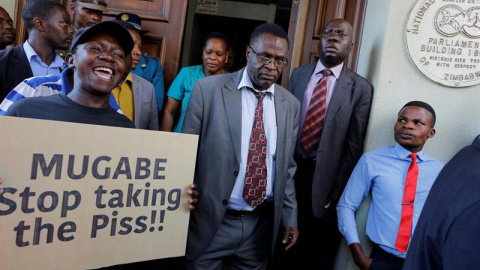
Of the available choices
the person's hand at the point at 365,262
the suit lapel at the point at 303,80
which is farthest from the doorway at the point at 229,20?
the person's hand at the point at 365,262

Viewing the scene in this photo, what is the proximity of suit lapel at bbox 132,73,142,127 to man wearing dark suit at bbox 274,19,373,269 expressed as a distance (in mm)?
A: 1066

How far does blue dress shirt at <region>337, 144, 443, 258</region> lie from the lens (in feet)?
7.41

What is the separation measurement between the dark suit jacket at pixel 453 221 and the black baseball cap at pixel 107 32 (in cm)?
135

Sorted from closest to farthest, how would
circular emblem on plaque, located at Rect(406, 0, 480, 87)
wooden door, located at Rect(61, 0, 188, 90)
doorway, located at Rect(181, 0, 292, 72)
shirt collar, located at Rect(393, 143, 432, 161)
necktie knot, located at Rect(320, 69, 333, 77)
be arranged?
shirt collar, located at Rect(393, 143, 432, 161) → circular emblem on plaque, located at Rect(406, 0, 480, 87) → necktie knot, located at Rect(320, 69, 333, 77) → wooden door, located at Rect(61, 0, 188, 90) → doorway, located at Rect(181, 0, 292, 72)

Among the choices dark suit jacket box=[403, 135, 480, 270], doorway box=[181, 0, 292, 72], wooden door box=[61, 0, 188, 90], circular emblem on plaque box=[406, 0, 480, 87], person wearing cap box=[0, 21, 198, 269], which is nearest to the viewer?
dark suit jacket box=[403, 135, 480, 270]

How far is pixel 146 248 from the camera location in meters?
1.65

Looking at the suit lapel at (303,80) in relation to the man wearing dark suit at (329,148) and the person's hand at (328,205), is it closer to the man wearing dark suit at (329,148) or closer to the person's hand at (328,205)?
the man wearing dark suit at (329,148)

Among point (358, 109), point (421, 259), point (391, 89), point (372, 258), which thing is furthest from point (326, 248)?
point (421, 259)

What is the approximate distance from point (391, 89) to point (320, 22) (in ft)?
3.43

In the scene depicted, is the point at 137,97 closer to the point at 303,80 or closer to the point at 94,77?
the point at 94,77

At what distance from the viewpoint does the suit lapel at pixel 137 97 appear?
245 cm

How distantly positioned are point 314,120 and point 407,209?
0.79m

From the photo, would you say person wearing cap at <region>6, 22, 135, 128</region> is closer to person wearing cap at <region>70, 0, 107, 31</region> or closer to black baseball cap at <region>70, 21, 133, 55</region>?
black baseball cap at <region>70, 21, 133, 55</region>

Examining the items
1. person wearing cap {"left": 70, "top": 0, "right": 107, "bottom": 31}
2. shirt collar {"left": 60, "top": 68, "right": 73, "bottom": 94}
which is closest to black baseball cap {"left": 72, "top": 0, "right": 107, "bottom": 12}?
person wearing cap {"left": 70, "top": 0, "right": 107, "bottom": 31}
